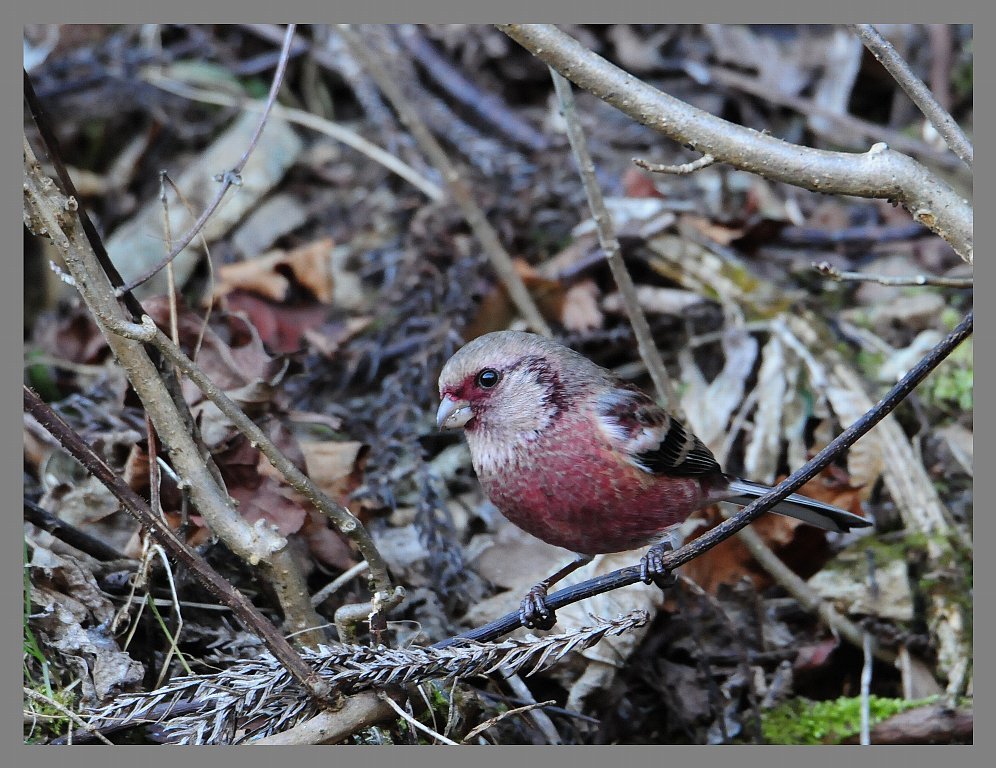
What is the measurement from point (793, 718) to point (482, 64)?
4.67 metres

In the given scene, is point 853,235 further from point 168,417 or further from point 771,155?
point 168,417

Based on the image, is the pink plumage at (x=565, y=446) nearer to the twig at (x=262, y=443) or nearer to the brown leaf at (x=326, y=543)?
the twig at (x=262, y=443)

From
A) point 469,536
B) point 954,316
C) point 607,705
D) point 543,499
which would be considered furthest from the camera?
point 954,316

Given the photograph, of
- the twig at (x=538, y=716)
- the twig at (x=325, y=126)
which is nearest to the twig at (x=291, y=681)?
the twig at (x=538, y=716)

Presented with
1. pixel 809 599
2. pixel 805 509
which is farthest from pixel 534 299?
pixel 809 599

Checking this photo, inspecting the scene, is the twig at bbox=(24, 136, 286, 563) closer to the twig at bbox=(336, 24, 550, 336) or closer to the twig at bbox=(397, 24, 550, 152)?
the twig at bbox=(336, 24, 550, 336)

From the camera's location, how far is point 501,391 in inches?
133

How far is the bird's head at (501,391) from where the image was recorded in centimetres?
333

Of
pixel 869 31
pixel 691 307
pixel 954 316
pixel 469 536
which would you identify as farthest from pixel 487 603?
pixel 954 316

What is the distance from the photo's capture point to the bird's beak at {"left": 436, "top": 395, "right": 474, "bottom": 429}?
131 inches

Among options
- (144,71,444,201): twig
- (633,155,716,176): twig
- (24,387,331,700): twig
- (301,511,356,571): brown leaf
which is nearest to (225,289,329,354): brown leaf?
(144,71,444,201): twig

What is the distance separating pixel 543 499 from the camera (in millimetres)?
3164

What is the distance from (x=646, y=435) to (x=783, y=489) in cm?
94

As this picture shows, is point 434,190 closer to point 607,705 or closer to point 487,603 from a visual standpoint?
point 487,603
